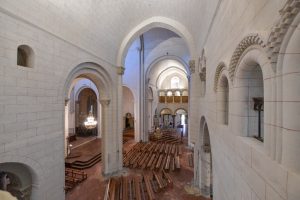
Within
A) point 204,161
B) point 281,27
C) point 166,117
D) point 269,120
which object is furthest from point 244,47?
point 166,117

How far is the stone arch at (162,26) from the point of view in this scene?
8532mm

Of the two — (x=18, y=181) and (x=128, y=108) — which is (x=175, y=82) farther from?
(x=18, y=181)

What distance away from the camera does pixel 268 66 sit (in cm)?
164

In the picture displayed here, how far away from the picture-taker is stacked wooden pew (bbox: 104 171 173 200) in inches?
280

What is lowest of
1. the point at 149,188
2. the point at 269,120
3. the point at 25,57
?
the point at 149,188

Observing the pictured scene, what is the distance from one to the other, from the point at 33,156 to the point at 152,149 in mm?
10317

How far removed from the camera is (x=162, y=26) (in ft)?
29.7

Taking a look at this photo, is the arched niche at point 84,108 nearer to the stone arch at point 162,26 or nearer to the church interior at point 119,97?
the church interior at point 119,97

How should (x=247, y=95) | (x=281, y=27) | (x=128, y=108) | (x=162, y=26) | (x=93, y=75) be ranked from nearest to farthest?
(x=281, y=27) → (x=247, y=95) → (x=93, y=75) → (x=162, y=26) → (x=128, y=108)

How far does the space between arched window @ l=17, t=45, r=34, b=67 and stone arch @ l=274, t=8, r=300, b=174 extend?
5.14 m

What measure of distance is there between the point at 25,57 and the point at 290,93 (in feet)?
17.8

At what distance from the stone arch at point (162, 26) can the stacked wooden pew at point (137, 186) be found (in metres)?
5.94

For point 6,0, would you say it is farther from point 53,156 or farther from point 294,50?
point 294,50

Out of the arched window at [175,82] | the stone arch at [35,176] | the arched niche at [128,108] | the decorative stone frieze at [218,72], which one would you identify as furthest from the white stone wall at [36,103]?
the arched window at [175,82]
